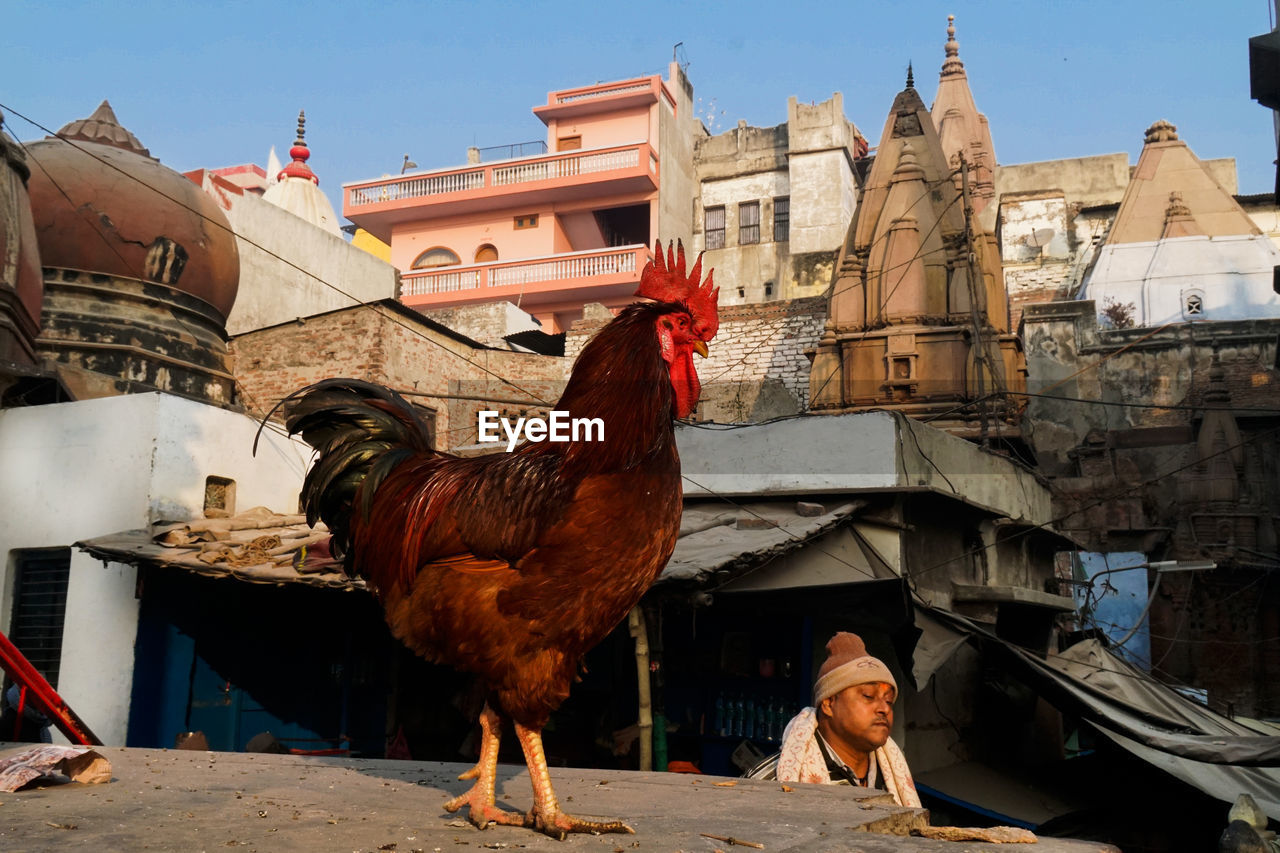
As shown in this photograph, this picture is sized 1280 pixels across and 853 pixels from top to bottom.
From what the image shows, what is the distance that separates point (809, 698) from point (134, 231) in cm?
1359

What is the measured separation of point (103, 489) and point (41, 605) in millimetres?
1697

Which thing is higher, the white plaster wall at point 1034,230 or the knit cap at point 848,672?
the white plaster wall at point 1034,230

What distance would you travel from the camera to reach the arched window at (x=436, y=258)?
38.3 m

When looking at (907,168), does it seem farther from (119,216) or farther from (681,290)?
(681,290)

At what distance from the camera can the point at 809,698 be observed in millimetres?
10859

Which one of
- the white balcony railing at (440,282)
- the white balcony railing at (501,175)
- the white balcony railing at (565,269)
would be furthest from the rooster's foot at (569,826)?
the white balcony railing at (501,175)

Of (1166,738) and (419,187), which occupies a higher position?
(419,187)

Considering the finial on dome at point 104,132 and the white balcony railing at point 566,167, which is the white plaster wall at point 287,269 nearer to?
the finial on dome at point 104,132

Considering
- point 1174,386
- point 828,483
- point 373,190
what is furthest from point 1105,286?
point 373,190

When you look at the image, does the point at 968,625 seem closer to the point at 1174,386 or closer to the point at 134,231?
the point at 134,231

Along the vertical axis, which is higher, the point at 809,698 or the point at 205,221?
the point at 205,221

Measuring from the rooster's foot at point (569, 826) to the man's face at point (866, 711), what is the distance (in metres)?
1.67

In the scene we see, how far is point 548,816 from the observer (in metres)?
3.93

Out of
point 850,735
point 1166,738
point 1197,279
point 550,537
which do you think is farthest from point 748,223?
point 550,537
